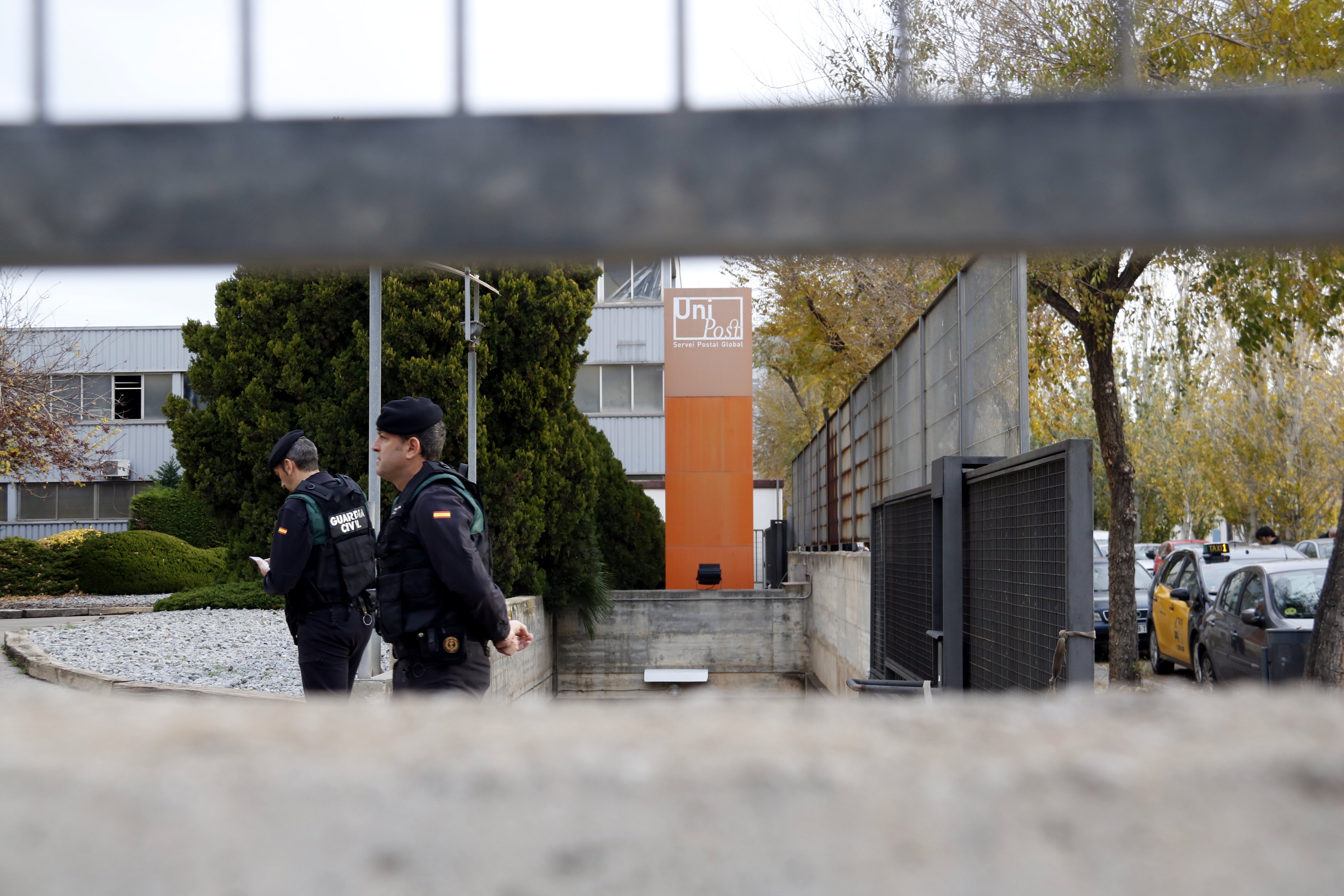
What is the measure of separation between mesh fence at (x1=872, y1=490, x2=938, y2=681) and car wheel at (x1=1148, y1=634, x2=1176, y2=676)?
26.3ft

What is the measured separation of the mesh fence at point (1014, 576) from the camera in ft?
13.5

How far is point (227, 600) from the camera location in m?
16.4

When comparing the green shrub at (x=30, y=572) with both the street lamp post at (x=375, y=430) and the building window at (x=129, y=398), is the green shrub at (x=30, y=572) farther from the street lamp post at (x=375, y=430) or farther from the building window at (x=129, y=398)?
the street lamp post at (x=375, y=430)

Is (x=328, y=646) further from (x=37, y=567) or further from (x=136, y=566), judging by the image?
(x=37, y=567)

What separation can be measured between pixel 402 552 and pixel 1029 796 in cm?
384

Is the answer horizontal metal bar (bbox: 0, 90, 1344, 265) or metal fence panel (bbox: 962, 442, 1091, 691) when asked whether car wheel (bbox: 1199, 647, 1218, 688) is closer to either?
metal fence panel (bbox: 962, 442, 1091, 691)

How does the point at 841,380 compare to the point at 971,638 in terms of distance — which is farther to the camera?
the point at 841,380

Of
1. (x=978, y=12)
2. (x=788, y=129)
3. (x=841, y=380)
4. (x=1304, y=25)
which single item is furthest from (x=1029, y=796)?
(x=841, y=380)

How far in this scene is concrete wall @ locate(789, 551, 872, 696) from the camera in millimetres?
11383

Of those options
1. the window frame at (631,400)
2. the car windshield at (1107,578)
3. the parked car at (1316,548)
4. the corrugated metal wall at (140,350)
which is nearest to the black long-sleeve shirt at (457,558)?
the car windshield at (1107,578)

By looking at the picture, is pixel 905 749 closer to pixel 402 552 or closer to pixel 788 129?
pixel 788 129

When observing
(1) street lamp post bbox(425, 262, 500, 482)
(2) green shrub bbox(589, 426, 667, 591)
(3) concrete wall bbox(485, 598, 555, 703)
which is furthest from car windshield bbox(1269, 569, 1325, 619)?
(2) green shrub bbox(589, 426, 667, 591)

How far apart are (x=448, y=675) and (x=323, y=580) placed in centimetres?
145

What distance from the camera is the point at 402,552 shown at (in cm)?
448
